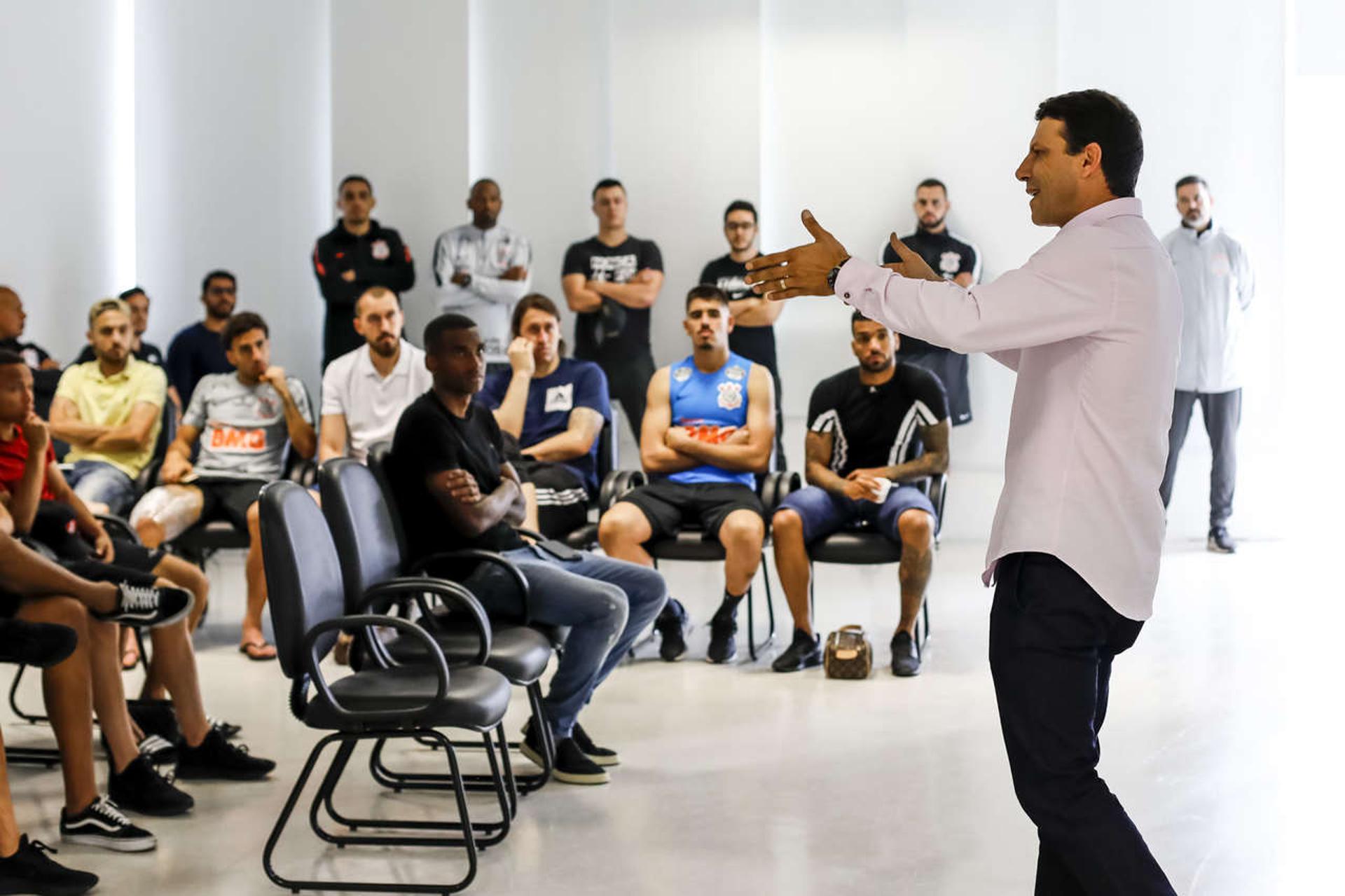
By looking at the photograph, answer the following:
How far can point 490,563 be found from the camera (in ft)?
12.3

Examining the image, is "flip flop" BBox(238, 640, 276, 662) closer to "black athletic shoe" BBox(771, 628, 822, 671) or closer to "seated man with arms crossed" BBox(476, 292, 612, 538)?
"seated man with arms crossed" BBox(476, 292, 612, 538)

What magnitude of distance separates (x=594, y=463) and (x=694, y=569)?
73.8 inches

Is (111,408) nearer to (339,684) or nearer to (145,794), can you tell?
(145,794)

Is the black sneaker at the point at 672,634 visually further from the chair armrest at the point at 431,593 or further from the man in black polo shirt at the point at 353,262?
the man in black polo shirt at the point at 353,262

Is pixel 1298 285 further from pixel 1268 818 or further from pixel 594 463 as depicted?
pixel 1268 818

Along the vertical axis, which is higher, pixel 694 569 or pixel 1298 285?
pixel 1298 285

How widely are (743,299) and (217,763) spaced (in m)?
4.58

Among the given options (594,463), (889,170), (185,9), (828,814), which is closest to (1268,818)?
(828,814)

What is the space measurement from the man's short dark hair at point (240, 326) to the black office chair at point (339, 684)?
271cm

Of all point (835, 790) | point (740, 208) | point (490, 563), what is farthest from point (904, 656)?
point (740, 208)

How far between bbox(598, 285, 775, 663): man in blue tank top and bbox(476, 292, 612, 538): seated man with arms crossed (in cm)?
21

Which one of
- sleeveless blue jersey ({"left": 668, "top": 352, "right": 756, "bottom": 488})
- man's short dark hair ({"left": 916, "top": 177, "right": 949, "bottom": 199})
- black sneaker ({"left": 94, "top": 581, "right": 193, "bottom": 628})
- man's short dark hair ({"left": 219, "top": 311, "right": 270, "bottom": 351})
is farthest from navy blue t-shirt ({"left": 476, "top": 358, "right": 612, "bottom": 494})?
man's short dark hair ({"left": 916, "top": 177, "right": 949, "bottom": 199})

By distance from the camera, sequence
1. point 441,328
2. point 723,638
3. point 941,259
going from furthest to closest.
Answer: point 941,259, point 723,638, point 441,328

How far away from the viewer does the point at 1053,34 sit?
28.3 ft
